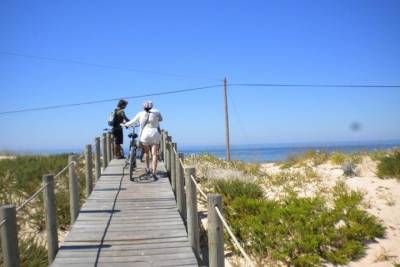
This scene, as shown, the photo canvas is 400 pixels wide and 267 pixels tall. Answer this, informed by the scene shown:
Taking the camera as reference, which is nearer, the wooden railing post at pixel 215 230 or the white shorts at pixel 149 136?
the wooden railing post at pixel 215 230

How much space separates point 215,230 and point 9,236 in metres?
2.29

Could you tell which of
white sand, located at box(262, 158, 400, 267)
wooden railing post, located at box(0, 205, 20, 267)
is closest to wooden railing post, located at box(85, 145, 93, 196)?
wooden railing post, located at box(0, 205, 20, 267)

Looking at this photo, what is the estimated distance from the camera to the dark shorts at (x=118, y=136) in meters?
13.3

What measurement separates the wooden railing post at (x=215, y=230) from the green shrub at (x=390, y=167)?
9045mm

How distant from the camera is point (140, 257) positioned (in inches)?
231

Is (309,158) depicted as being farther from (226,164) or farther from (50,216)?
(50,216)

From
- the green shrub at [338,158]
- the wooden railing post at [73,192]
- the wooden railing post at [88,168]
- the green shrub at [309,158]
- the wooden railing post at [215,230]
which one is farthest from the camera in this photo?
the green shrub at [309,158]

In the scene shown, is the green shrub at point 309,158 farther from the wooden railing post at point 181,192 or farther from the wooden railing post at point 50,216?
the wooden railing post at point 50,216

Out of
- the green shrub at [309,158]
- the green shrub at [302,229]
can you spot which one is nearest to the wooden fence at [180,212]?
the green shrub at [302,229]

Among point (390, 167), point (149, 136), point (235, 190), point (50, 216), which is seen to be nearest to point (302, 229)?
point (235, 190)

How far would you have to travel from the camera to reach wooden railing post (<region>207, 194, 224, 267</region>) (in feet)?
14.0

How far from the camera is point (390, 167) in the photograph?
12141 mm

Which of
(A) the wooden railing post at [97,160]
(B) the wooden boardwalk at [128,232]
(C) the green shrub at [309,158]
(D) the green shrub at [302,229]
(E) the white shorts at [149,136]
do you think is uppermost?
(E) the white shorts at [149,136]

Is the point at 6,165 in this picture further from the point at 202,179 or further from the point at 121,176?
the point at 202,179
